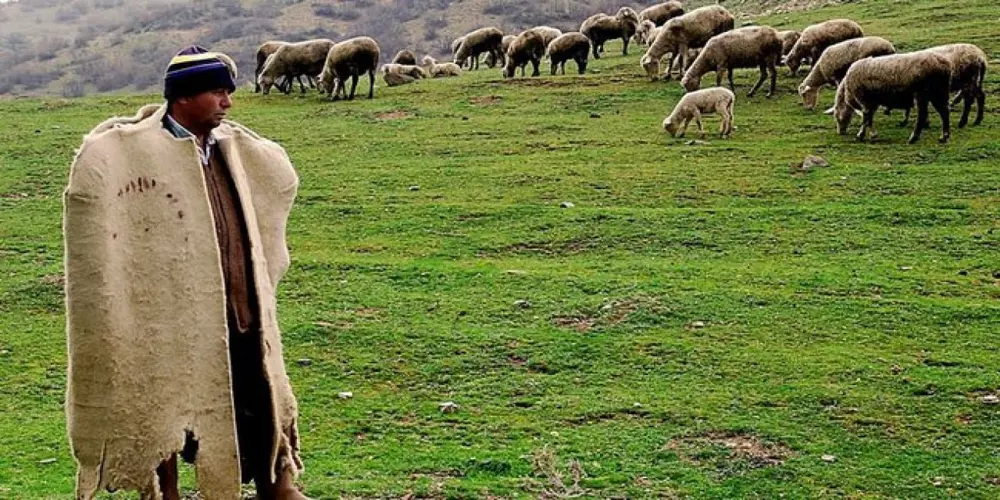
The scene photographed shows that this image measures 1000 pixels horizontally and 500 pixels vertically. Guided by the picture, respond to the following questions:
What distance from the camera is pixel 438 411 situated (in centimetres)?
789

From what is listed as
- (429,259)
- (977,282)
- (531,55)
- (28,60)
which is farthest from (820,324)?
(28,60)

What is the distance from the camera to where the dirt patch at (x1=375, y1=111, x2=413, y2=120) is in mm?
22561

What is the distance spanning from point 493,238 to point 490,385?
16.6 ft

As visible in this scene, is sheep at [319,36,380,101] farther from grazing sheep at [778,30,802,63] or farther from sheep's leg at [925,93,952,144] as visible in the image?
sheep's leg at [925,93,952,144]

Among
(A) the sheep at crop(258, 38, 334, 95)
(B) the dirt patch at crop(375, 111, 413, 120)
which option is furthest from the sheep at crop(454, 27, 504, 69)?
(B) the dirt patch at crop(375, 111, 413, 120)

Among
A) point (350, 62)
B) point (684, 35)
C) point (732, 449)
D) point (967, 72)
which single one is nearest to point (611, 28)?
point (684, 35)

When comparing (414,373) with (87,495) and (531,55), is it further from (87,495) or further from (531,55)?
(531,55)

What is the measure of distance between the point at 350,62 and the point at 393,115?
132 inches

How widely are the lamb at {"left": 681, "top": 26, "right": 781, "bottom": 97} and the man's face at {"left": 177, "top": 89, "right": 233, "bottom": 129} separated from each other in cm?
1848

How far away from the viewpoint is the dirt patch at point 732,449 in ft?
22.5

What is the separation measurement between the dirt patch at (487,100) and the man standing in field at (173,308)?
61.9 ft

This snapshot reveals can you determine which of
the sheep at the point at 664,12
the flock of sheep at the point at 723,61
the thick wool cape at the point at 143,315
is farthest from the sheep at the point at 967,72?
the sheep at the point at 664,12

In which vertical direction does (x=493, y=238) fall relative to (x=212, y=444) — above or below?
below

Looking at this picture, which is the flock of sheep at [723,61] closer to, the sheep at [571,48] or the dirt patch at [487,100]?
the sheep at [571,48]
